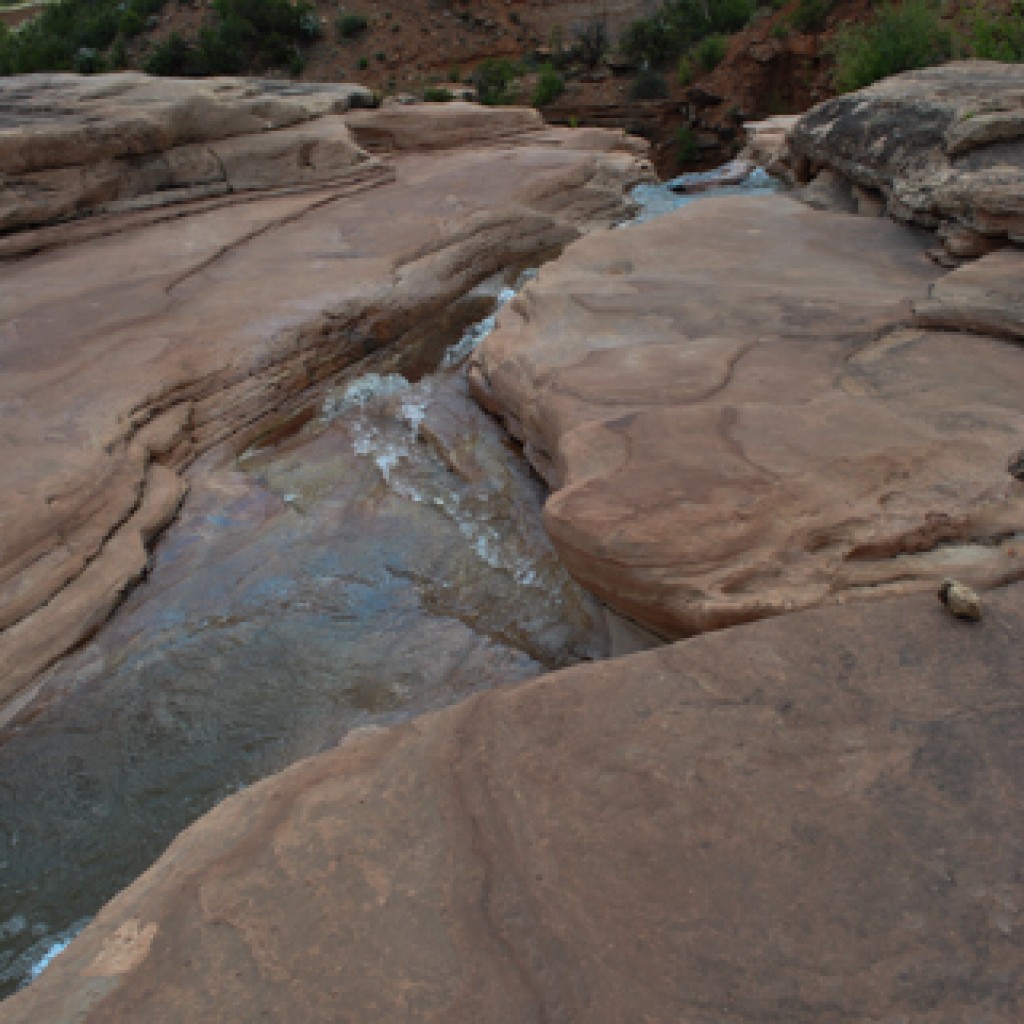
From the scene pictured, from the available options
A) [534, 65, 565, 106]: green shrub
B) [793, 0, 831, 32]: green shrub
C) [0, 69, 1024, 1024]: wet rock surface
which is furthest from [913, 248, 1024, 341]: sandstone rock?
[534, 65, 565, 106]: green shrub

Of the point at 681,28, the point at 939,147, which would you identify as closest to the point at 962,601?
the point at 939,147

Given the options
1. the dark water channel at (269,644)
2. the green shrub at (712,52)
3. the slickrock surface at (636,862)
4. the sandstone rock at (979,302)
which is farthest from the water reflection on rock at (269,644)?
the green shrub at (712,52)

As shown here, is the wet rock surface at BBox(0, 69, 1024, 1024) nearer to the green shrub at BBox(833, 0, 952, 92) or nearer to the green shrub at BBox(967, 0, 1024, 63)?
the green shrub at BBox(967, 0, 1024, 63)

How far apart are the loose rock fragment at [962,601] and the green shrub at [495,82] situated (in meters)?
17.3

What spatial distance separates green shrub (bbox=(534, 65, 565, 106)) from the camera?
17078 millimetres

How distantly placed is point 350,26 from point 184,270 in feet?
61.2

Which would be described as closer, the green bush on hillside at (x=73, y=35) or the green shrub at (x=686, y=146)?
the green shrub at (x=686, y=146)

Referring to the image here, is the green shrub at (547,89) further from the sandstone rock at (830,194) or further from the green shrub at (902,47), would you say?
the sandstone rock at (830,194)

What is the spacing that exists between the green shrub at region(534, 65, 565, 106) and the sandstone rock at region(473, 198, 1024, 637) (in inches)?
557

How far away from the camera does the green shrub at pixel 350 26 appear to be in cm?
2108

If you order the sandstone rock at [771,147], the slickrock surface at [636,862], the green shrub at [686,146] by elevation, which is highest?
the slickrock surface at [636,862]

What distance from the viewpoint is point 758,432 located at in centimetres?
264

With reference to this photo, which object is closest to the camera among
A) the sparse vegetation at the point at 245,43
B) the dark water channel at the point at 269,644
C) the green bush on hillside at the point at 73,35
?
the dark water channel at the point at 269,644

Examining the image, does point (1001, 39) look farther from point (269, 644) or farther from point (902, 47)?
point (269, 644)
